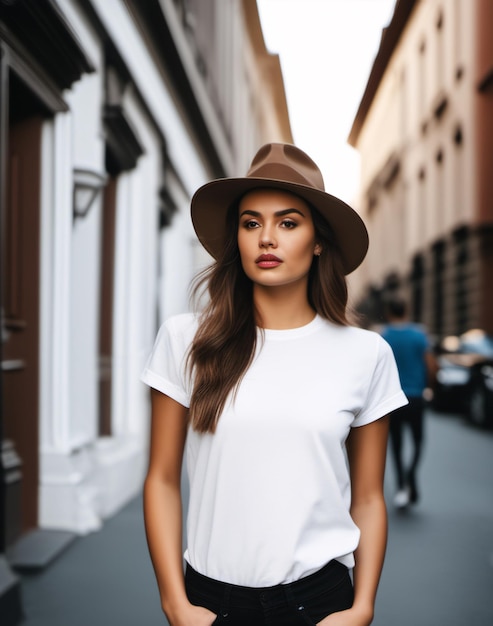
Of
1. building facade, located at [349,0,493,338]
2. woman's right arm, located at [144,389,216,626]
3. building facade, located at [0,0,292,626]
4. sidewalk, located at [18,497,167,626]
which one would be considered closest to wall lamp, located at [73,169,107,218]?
building facade, located at [0,0,292,626]

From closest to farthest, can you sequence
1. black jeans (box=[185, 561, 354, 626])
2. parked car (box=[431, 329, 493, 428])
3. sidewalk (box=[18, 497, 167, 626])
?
black jeans (box=[185, 561, 354, 626]) < sidewalk (box=[18, 497, 167, 626]) < parked car (box=[431, 329, 493, 428])

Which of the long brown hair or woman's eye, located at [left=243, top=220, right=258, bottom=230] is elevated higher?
woman's eye, located at [left=243, top=220, right=258, bottom=230]

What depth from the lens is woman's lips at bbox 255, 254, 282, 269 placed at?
1883mm

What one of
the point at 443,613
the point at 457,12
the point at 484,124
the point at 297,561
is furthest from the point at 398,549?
the point at 457,12

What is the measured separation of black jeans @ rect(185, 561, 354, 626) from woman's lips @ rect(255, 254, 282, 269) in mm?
705

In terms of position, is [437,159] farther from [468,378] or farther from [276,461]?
[276,461]

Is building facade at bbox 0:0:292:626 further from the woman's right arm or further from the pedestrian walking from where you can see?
the pedestrian walking

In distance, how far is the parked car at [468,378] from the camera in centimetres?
1199

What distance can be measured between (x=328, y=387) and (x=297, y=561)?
1.27ft

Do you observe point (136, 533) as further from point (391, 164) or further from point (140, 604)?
point (391, 164)

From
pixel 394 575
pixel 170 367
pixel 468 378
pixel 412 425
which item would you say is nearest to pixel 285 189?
pixel 170 367

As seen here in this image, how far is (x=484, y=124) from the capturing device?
19.8 meters

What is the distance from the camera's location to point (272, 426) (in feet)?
5.75

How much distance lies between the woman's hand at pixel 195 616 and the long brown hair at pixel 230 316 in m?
0.39
